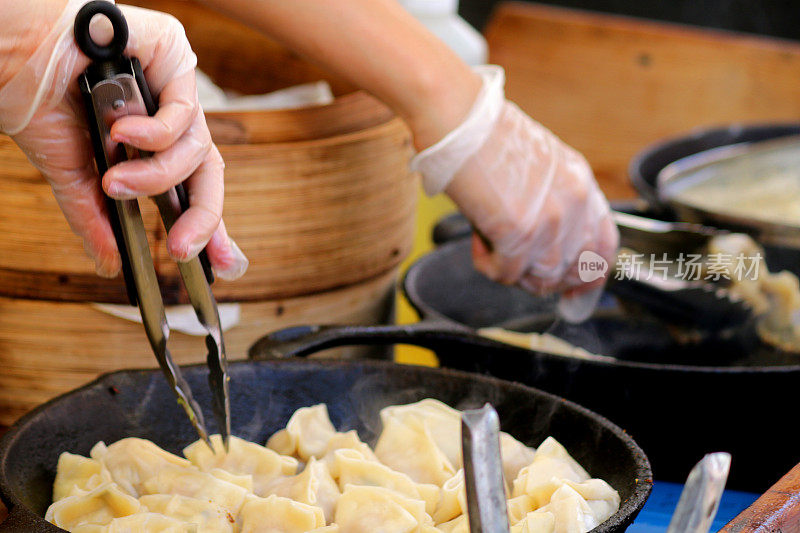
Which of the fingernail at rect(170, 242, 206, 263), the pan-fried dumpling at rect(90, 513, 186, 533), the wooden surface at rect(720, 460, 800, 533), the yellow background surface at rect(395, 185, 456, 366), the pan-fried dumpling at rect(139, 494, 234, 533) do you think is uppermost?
the fingernail at rect(170, 242, 206, 263)

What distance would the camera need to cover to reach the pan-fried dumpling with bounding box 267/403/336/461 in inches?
39.4

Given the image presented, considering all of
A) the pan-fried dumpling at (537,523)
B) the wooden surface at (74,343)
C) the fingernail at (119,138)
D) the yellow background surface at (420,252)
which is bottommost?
the yellow background surface at (420,252)

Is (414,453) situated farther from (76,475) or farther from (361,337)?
(76,475)

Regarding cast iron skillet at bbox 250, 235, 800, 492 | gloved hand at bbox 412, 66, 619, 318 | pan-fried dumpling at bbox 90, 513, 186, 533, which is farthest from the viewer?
gloved hand at bbox 412, 66, 619, 318

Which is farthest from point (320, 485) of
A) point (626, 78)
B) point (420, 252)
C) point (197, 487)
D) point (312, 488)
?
point (626, 78)

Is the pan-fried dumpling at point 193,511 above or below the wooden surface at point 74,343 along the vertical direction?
above

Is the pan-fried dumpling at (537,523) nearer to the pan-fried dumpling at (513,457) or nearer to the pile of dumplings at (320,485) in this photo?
the pile of dumplings at (320,485)

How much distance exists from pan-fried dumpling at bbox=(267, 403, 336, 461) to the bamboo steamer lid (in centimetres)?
36

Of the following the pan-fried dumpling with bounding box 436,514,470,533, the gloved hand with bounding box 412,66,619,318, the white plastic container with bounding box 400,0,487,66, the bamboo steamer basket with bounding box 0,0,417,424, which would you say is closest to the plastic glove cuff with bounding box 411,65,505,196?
the gloved hand with bounding box 412,66,619,318

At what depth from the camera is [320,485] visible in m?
0.93

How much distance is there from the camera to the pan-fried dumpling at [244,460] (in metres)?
0.96

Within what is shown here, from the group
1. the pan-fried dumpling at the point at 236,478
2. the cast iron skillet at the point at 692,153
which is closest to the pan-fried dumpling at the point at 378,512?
the pan-fried dumpling at the point at 236,478

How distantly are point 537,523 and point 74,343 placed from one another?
2.78 ft

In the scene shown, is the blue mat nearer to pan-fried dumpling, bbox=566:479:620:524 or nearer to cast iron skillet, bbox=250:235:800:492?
cast iron skillet, bbox=250:235:800:492
